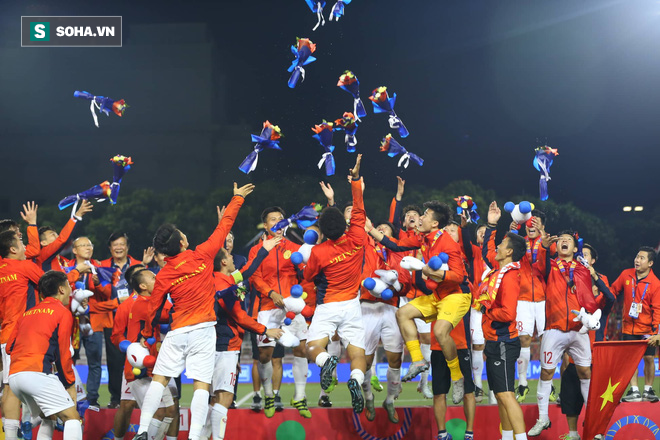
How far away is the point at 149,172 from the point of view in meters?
26.1

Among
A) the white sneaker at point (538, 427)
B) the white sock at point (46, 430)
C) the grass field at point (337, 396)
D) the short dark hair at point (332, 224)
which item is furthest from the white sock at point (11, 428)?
the white sneaker at point (538, 427)

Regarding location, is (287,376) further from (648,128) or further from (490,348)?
(648,128)

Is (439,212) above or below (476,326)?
above

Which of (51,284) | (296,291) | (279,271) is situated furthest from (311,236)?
(51,284)

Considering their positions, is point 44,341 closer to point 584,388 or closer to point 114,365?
point 114,365

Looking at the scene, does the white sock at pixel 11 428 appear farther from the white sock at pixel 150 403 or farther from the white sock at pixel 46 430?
the white sock at pixel 150 403

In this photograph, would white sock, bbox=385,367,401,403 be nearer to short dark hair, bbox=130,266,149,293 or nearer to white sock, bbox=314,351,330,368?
white sock, bbox=314,351,330,368

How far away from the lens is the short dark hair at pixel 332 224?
25.3 ft

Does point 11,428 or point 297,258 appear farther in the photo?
point 297,258

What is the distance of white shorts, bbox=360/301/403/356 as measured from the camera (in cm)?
835

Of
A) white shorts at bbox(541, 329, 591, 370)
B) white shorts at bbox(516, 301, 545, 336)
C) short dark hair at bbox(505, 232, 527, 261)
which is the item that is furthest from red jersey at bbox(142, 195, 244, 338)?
white shorts at bbox(516, 301, 545, 336)

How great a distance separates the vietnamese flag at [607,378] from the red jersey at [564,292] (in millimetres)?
988

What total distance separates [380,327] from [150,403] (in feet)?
9.34

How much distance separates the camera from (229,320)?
767 centimetres
